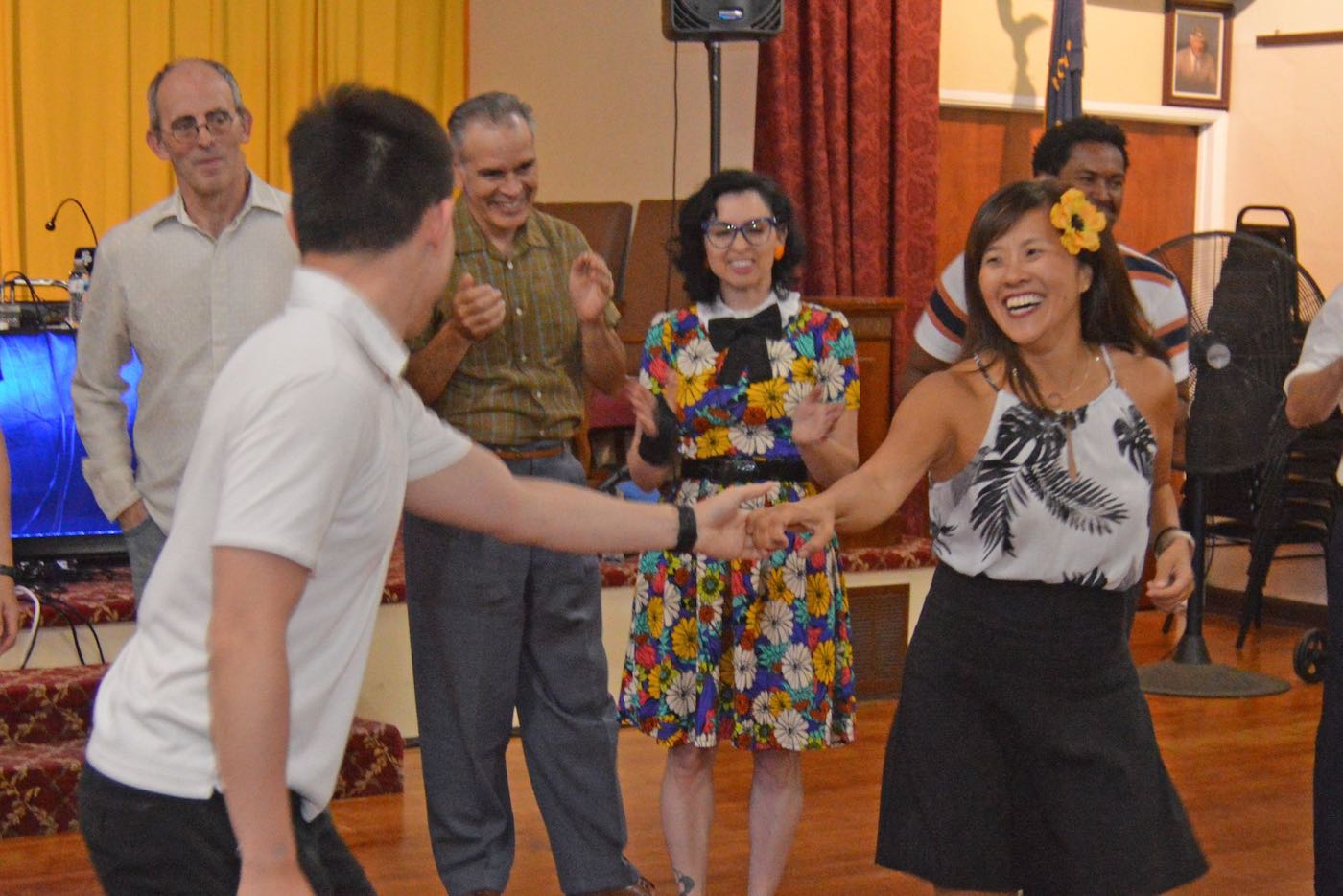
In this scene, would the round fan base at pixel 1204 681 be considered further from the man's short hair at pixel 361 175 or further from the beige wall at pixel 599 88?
the man's short hair at pixel 361 175

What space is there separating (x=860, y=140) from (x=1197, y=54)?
84.8 inches

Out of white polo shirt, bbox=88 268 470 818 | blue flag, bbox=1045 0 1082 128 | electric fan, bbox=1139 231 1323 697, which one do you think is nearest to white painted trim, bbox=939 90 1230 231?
blue flag, bbox=1045 0 1082 128

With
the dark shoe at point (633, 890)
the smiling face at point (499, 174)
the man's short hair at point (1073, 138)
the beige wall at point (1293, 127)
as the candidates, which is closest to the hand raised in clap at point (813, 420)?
the smiling face at point (499, 174)

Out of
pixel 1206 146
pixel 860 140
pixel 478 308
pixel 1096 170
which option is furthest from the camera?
pixel 1206 146

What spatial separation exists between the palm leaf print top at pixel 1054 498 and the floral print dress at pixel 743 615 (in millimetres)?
807

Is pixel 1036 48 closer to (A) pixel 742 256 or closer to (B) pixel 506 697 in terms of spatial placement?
(A) pixel 742 256

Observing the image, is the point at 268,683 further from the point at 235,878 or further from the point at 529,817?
the point at 529,817

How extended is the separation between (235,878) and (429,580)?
1.57 m

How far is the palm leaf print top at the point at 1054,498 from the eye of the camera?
243cm

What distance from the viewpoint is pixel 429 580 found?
3191 millimetres

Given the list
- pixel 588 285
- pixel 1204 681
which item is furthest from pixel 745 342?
pixel 1204 681

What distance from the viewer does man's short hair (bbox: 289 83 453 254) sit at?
1630 mm

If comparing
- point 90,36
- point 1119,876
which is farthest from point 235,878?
point 90,36

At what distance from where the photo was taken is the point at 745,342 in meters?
3.33
